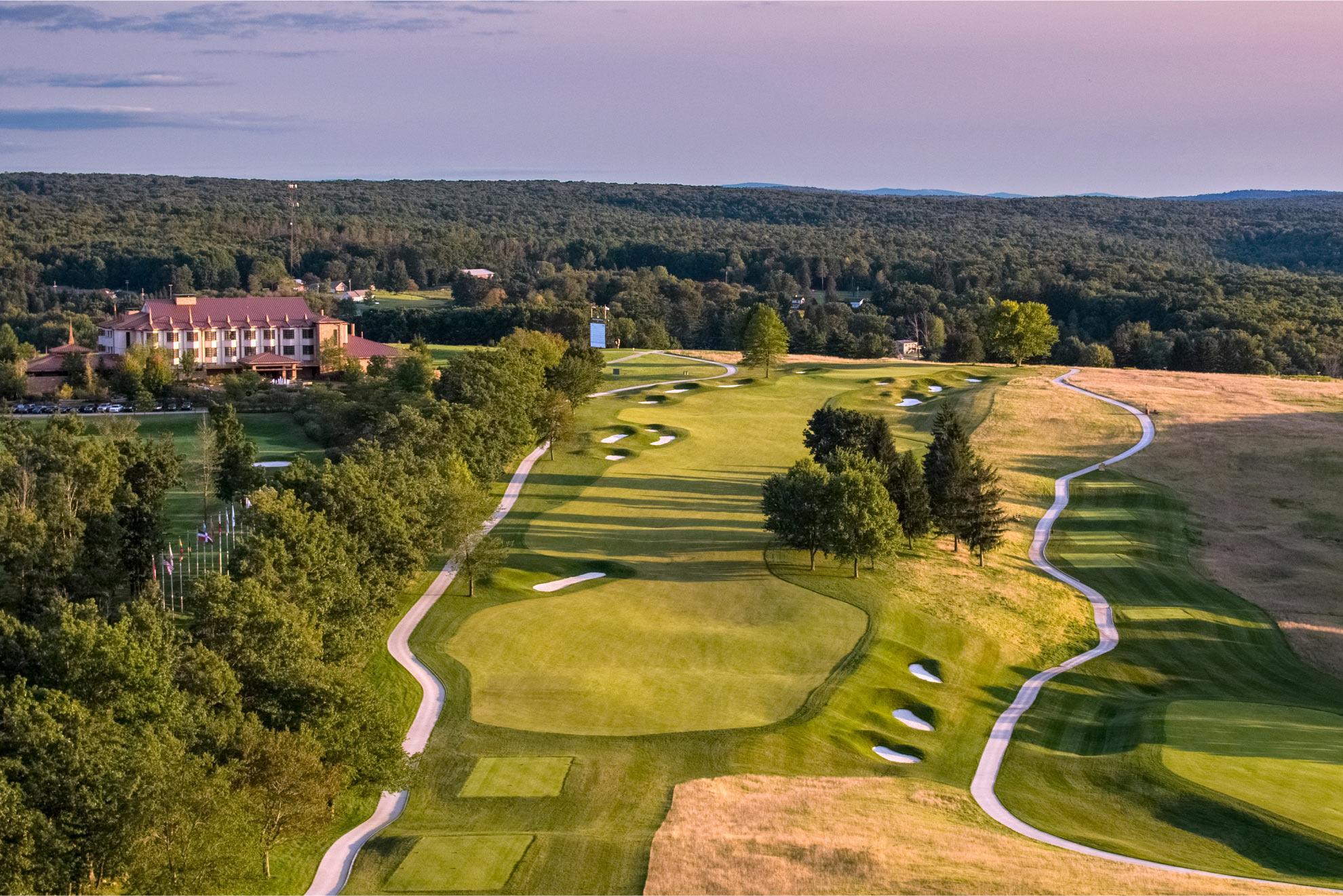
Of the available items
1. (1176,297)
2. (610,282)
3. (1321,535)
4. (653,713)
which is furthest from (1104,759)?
(610,282)

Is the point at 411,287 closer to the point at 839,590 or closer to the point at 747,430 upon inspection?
the point at 747,430

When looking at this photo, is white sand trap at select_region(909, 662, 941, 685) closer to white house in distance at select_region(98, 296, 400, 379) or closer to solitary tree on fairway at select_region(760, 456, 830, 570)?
solitary tree on fairway at select_region(760, 456, 830, 570)

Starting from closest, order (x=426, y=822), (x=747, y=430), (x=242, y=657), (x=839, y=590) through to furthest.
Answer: (x=426, y=822), (x=242, y=657), (x=839, y=590), (x=747, y=430)

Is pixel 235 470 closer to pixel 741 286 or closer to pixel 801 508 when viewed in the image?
pixel 801 508

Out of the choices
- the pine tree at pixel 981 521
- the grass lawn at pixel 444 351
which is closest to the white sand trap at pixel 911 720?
the pine tree at pixel 981 521

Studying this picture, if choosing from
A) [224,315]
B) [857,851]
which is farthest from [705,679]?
[224,315]
